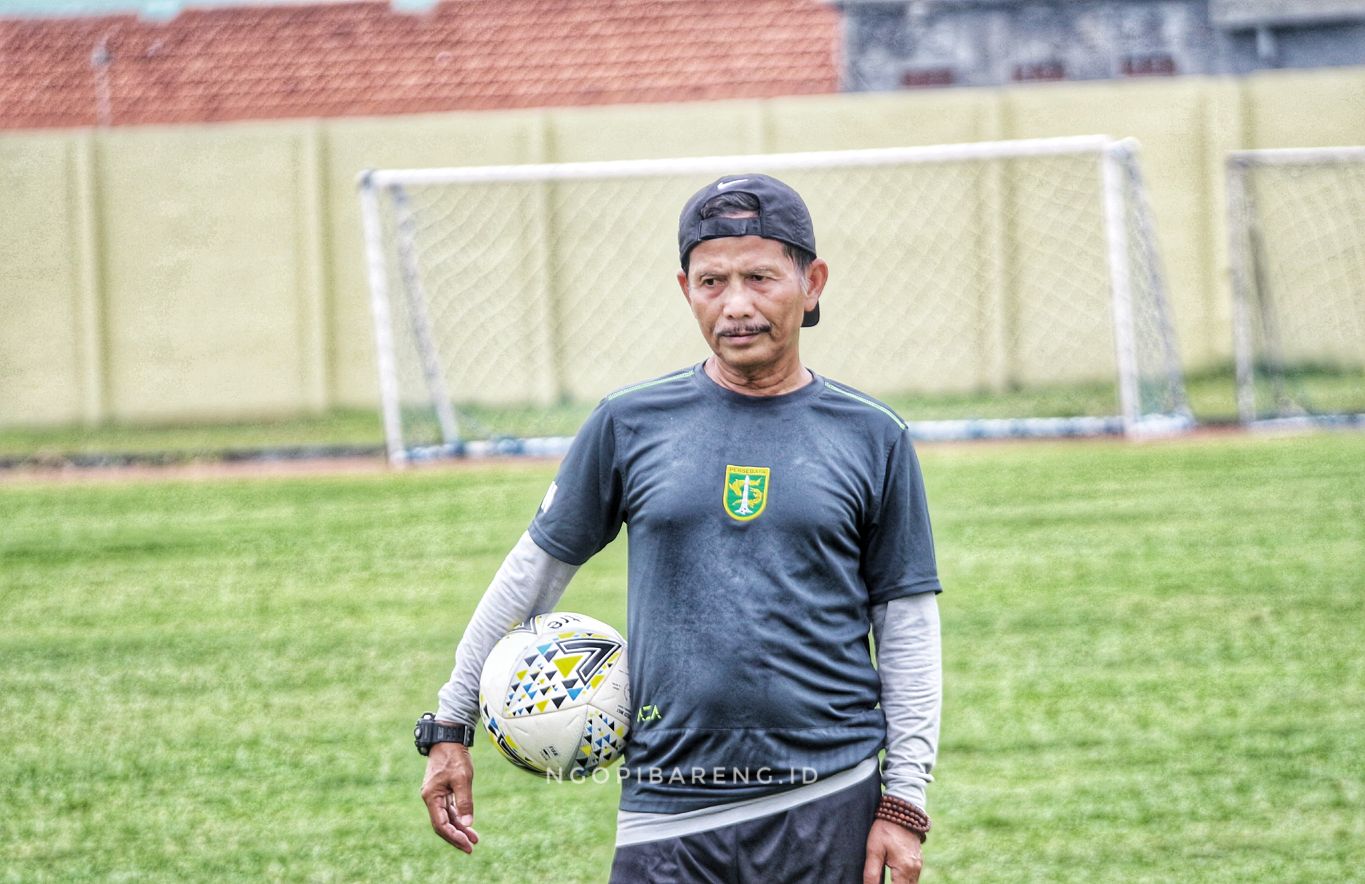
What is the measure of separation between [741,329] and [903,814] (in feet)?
2.76

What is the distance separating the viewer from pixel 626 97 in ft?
67.5

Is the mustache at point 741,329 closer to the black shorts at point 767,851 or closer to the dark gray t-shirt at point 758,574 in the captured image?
the dark gray t-shirt at point 758,574

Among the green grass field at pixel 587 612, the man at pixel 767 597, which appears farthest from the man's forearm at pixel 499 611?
the green grass field at pixel 587 612

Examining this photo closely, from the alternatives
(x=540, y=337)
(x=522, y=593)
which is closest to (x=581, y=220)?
(x=540, y=337)

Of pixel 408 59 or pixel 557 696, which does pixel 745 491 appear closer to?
pixel 557 696

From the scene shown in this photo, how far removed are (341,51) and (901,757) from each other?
63.3ft

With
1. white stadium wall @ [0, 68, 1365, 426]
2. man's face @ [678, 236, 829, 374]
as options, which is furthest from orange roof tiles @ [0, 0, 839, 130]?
man's face @ [678, 236, 829, 374]

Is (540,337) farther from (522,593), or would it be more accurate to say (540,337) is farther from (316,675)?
(522,593)

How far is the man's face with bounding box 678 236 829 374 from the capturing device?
2.91 m

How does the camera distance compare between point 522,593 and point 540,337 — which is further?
point 540,337

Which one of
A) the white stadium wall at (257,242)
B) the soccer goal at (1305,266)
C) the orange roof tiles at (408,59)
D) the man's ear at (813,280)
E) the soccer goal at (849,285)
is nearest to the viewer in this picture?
the man's ear at (813,280)

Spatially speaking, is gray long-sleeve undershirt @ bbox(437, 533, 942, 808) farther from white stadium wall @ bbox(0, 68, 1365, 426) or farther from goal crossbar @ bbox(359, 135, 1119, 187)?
white stadium wall @ bbox(0, 68, 1365, 426)

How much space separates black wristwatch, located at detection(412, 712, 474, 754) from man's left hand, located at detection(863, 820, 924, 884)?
2.45 feet

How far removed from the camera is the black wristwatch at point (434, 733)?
3.15m
